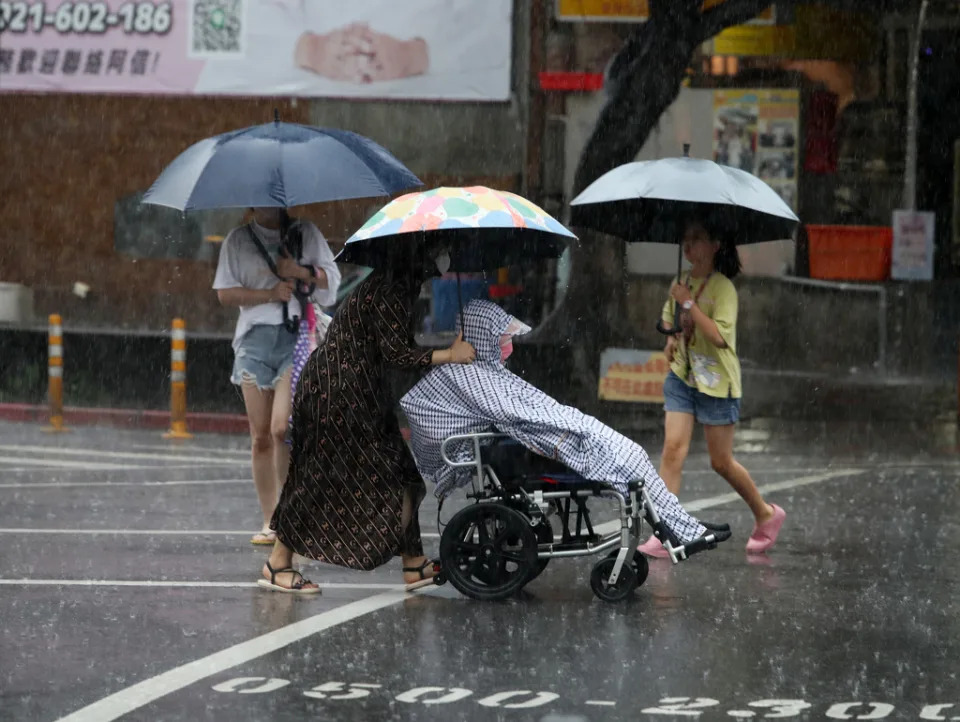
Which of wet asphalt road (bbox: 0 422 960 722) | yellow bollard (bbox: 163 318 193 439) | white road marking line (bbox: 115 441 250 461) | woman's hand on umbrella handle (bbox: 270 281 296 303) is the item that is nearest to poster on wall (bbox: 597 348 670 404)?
white road marking line (bbox: 115 441 250 461)

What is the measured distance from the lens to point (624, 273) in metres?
18.8

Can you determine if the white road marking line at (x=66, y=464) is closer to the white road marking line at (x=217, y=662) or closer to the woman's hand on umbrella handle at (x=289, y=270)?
the woman's hand on umbrella handle at (x=289, y=270)

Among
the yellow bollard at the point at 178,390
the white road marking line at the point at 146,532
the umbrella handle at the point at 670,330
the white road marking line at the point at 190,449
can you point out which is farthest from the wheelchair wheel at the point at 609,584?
the yellow bollard at the point at 178,390

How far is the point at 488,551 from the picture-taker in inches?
320

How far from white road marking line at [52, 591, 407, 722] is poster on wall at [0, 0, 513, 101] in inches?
545

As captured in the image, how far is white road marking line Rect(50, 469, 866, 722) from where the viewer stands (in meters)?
6.14

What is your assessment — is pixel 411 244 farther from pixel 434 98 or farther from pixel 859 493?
pixel 434 98

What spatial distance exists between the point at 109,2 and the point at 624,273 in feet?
25.4

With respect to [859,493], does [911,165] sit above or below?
above

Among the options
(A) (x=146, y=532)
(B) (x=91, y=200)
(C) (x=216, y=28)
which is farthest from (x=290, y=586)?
(B) (x=91, y=200)

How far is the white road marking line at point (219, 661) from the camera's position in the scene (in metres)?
6.14

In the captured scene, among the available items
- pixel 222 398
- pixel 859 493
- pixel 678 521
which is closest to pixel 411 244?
pixel 678 521

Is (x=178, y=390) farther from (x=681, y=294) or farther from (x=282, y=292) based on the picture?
(x=681, y=294)

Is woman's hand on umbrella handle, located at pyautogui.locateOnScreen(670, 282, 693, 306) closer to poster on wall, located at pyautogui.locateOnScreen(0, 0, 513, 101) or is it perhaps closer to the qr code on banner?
poster on wall, located at pyautogui.locateOnScreen(0, 0, 513, 101)
